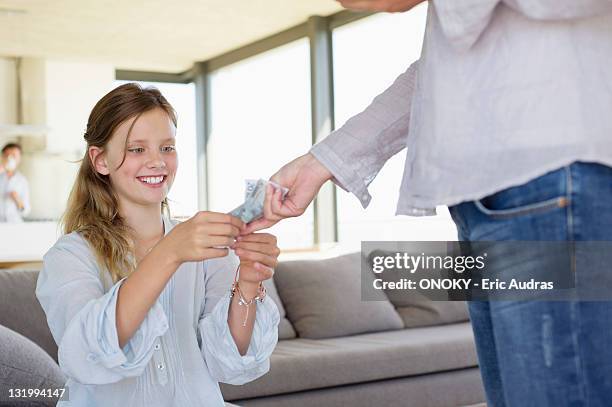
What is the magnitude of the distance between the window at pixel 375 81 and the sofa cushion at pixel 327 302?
122 inches

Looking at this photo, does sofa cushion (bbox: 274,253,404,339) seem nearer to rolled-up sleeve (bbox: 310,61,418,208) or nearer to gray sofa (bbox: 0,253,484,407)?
gray sofa (bbox: 0,253,484,407)

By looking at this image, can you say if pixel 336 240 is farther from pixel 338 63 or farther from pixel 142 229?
pixel 142 229

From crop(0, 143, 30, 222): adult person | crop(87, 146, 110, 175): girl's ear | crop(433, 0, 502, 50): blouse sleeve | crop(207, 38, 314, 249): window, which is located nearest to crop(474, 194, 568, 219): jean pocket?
crop(433, 0, 502, 50): blouse sleeve

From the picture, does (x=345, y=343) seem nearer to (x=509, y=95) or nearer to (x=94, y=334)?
(x=94, y=334)

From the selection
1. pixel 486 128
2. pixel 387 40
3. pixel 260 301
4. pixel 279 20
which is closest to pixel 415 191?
pixel 486 128

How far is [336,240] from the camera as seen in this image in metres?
8.37

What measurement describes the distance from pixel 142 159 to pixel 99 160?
0.13m

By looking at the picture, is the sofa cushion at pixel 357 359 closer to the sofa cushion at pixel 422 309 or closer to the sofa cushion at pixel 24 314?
the sofa cushion at pixel 422 309

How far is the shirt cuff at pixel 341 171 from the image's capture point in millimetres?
1299

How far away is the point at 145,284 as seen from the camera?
4.84ft

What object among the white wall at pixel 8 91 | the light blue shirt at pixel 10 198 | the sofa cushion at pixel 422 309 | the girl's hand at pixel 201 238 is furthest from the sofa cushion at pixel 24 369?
the white wall at pixel 8 91

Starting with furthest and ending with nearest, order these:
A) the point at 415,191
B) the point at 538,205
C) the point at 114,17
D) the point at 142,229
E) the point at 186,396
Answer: the point at 114,17 → the point at 142,229 → the point at 186,396 → the point at 415,191 → the point at 538,205

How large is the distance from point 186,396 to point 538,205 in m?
1.04

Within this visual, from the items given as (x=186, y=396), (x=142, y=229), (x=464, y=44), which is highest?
(x=464, y=44)
